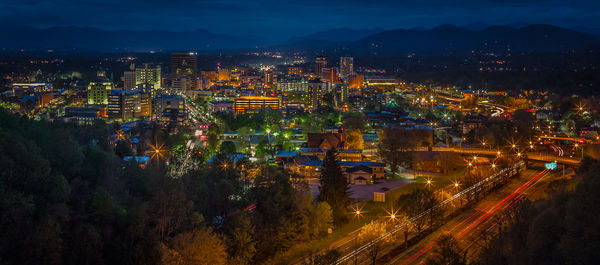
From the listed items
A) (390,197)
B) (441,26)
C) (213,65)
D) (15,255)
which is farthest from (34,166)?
(441,26)

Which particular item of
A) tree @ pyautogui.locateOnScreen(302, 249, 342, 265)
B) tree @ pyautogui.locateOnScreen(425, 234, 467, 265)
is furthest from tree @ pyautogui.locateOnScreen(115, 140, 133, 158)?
tree @ pyautogui.locateOnScreen(425, 234, 467, 265)

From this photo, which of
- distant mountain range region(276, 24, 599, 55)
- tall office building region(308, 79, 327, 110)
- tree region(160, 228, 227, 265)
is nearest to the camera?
tree region(160, 228, 227, 265)

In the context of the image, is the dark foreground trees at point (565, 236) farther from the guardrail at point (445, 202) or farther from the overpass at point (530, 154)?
the overpass at point (530, 154)

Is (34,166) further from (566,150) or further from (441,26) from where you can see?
(441,26)

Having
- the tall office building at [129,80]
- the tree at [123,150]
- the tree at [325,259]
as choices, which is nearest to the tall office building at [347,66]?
the tall office building at [129,80]

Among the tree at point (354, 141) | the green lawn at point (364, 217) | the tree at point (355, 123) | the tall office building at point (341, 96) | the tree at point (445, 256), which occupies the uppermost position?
the tall office building at point (341, 96)

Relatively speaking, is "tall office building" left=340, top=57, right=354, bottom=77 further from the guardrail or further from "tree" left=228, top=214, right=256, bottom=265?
"tree" left=228, top=214, right=256, bottom=265
